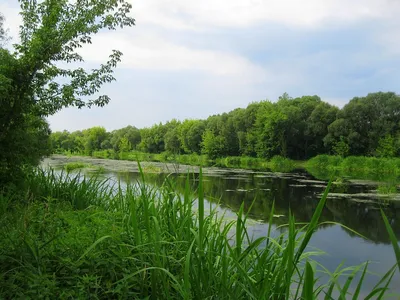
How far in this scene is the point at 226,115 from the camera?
49.7m

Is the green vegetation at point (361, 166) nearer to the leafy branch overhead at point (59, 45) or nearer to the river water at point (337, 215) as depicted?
the river water at point (337, 215)

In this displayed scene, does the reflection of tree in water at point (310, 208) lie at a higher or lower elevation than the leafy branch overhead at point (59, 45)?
lower

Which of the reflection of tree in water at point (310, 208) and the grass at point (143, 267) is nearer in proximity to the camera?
the grass at point (143, 267)

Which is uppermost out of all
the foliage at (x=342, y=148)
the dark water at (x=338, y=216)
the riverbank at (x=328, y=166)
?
the foliage at (x=342, y=148)

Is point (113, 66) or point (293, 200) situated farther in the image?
point (293, 200)

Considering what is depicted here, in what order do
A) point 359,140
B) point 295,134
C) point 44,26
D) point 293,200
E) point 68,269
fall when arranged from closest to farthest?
point 68,269 < point 44,26 < point 293,200 < point 359,140 < point 295,134

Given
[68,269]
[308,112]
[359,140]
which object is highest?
[308,112]

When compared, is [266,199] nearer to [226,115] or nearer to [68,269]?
[68,269]

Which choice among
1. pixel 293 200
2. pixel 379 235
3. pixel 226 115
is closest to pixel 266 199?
pixel 293 200

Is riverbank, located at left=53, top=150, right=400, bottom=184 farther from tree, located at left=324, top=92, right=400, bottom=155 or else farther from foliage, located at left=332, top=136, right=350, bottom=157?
tree, located at left=324, top=92, right=400, bottom=155

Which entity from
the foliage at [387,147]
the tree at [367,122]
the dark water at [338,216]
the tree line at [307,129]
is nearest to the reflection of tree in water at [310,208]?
the dark water at [338,216]

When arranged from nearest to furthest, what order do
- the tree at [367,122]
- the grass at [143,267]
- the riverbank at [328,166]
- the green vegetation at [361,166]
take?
the grass at [143,267], the riverbank at [328,166], the green vegetation at [361,166], the tree at [367,122]

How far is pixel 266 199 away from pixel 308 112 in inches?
1089

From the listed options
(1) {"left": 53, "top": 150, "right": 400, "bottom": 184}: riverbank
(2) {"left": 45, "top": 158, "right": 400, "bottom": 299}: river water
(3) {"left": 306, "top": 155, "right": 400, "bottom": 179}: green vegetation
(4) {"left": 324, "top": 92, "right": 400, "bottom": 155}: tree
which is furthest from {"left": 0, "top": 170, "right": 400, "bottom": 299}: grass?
(4) {"left": 324, "top": 92, "right": 400, "bottom": 155}: tree
